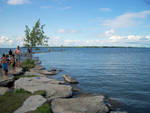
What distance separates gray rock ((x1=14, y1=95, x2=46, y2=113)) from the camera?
8.41 meters

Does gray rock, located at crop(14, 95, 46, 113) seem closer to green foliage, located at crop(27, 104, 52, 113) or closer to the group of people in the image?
green foliage, located at crop(27, 104, 52, 113)

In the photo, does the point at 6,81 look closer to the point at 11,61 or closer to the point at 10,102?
the point at 10,102

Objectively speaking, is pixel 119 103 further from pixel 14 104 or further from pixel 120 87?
pixel 14 104

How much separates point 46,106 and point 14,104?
2137mm

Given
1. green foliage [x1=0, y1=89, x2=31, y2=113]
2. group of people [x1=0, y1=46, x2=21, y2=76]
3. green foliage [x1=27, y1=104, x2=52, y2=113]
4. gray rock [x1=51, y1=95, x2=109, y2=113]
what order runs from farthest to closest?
1. group of people [x1=0, y1=46, x2=21, y2=76]
2. gray rock [x1=51, y1=95, x2=109, y2=113]
3. green foliage [x1=0, y1=89, x2=31, y2=113]
4. green foliage [x1=27, y1=104, x2=52, y2=113]

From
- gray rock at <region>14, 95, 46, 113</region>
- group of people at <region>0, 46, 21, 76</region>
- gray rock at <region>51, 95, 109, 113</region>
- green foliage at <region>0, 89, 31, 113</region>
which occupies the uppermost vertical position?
group of people at <region>0, 46, 21, 76</region>

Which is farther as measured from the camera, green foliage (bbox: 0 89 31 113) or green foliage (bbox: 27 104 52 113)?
green foliage (bbox: 0 89 31 113)

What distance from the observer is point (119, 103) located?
39.2 feet

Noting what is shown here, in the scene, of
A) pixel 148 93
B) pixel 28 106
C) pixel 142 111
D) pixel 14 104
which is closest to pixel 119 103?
pixel 142 111

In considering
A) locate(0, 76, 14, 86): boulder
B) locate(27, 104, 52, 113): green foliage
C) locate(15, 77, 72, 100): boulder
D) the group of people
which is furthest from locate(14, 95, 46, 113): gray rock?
the group of people

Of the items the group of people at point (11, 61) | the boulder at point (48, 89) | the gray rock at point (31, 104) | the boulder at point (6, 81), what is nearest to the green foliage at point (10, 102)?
the gray rock at point (31, 104)

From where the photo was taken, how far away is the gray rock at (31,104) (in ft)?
27.6

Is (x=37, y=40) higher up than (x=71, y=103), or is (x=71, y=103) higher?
(x=37, y=40)

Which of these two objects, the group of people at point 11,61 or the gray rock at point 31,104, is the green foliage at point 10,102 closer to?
the gray rock at point 31,104
